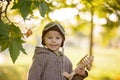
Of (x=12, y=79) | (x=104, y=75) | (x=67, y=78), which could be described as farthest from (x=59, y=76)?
(x=104, y=75)

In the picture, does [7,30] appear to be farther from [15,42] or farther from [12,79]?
[12,79]

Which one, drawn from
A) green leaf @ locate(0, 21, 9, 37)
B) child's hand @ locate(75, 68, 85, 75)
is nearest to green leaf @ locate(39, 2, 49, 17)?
green leaf @ locate(0, 21, 9, 37)

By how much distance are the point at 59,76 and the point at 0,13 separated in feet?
1.68

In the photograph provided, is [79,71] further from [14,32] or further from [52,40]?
[14,32]

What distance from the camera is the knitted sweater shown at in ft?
8.77

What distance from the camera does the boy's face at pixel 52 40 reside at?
2732 millimetres

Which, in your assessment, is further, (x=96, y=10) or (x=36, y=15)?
(x=96, y=10)

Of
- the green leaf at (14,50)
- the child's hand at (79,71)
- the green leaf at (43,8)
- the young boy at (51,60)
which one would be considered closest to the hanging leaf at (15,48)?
the green leaf at (14,50)

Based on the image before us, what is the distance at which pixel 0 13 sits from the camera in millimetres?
2502

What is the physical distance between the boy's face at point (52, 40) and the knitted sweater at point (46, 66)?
0.03 meters

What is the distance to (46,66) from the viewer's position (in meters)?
2.70

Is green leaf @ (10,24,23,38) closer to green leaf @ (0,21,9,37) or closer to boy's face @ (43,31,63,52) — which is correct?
green leaf @ (0,21,9,37)

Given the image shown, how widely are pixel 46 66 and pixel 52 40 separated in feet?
0.50

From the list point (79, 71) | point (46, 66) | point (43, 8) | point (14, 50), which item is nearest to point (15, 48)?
point (14, 50)
